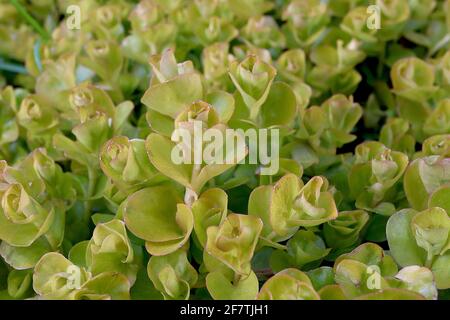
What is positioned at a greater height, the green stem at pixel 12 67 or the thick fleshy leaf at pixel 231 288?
the green stem at pixel 12 67

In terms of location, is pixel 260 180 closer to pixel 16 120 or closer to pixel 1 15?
pixel 16 120

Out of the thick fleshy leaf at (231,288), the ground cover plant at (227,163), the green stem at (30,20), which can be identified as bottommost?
the thick fleshy leaf at (231,288)

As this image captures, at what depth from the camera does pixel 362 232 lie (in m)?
0.65

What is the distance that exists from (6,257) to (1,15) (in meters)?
0.52

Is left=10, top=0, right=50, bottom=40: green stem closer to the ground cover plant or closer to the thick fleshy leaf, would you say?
the ground cover plant

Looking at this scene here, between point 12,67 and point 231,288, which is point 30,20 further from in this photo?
point 231,288

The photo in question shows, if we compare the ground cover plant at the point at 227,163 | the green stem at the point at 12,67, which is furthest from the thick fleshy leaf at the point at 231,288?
the green stem at the point at 12,67

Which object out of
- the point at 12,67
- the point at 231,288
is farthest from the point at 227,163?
the point at 12,67

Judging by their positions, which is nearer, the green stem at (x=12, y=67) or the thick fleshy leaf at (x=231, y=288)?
the thick fleshy leaf at (x=231, y=288)

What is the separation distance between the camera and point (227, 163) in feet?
1.67

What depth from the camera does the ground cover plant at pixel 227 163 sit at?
1.72 feet

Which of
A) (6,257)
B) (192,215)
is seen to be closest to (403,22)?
(192,215)

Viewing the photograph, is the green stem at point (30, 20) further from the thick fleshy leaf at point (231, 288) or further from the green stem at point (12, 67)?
the thick fleshy leaf at point (231, 288)
